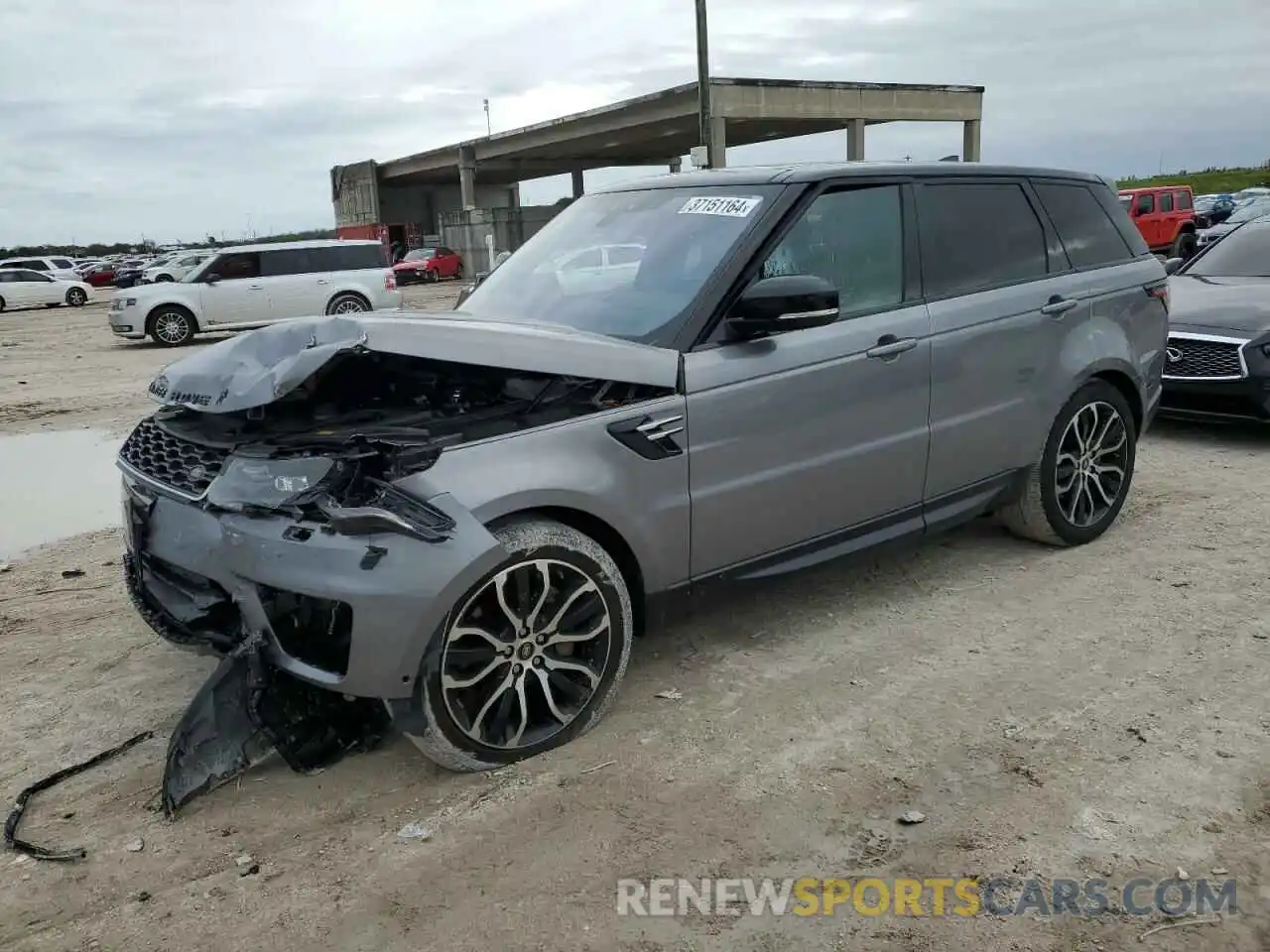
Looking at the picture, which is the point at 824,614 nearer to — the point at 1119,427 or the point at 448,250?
the point at 1119,427

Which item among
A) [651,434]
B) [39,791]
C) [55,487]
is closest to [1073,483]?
[651,434]

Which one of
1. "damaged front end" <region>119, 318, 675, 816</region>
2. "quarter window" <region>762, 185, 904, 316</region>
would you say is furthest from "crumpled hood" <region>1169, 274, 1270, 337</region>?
Answer: "damaged front end" <region>119, 318, 675, 816</region>

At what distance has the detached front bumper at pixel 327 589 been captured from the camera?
9.58 feet

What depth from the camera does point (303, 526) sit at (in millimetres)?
3008

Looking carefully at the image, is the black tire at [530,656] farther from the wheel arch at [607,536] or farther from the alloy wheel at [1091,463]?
the alloy wheel at [1091,463]

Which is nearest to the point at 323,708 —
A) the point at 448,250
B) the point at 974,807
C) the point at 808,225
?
the point at 974,807

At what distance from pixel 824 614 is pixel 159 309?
1733 centimetres

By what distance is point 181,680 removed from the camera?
398 centimetres

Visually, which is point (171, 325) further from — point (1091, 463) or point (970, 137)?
point (970, 137)

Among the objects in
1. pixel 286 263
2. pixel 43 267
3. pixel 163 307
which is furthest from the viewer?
pixel 43 267

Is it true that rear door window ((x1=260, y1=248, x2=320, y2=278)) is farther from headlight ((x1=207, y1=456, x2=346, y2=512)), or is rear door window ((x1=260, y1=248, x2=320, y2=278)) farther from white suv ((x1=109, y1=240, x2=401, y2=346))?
headlight ((x1=207, y1=456, x2=346, y2=512))

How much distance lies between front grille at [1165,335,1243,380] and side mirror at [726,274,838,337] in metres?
4.89

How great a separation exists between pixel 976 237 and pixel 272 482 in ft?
10.6

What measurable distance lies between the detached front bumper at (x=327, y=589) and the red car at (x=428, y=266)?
120ft
